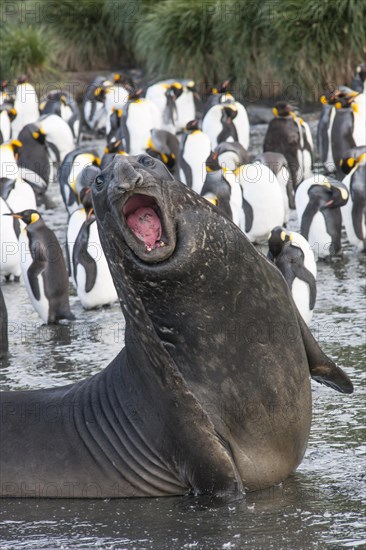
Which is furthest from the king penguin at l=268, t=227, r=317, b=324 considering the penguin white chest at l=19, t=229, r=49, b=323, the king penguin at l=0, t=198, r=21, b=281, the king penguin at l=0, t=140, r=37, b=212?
the king penguin at l=0, t=140, r=37, b=212

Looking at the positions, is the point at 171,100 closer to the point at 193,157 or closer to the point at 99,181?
the point at 193,157

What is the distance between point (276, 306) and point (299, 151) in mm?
10564

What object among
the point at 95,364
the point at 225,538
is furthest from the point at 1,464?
the point at 95,364

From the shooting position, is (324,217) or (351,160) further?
(351,160)

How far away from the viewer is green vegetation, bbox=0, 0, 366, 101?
1920 cm

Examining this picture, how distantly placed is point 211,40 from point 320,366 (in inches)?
670

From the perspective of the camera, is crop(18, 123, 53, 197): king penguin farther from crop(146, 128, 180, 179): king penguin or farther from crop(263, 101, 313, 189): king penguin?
crop(263, 101, 313, 189): king penguin

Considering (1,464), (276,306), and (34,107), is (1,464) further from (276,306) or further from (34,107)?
(34,107)

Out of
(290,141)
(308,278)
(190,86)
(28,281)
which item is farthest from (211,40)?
(308,278)

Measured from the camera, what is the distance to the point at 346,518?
4.45 m

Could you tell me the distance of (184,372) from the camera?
4.73 meters

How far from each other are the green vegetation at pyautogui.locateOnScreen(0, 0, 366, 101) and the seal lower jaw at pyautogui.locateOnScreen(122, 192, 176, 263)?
49.4 ft

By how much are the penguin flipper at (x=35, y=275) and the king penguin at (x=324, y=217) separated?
2694mm

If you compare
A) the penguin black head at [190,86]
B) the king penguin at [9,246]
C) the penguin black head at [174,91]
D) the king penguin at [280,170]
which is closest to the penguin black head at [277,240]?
the king penguin at [9,246]
